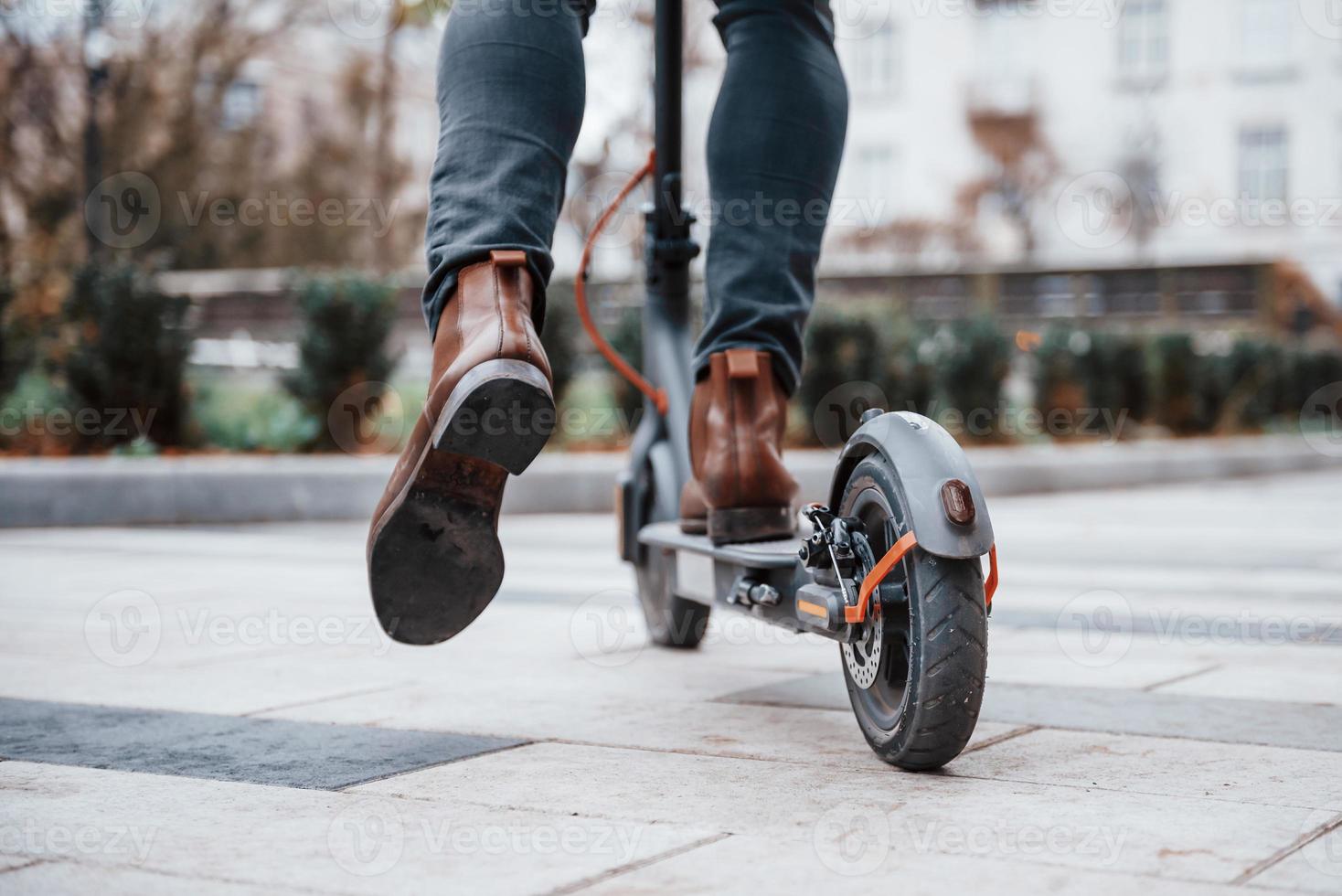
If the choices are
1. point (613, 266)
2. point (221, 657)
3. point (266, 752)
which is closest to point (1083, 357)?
point (221, 657)

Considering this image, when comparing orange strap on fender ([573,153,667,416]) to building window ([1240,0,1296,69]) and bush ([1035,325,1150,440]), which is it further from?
building window ([1240,0,1296,69])

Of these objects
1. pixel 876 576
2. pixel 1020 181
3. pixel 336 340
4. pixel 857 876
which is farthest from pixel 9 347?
pixel 1020 181

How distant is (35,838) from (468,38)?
1.31 metres

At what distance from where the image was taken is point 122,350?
8.33 metres

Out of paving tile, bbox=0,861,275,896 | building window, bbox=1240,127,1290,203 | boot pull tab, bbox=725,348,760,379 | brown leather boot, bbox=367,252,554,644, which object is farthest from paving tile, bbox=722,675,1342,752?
building window, bbox=1240,127,1290,203

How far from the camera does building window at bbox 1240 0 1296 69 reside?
106 ft

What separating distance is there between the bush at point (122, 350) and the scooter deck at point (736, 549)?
20.1ft

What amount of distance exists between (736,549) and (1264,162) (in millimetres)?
33683

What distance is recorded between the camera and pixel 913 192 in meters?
35.1

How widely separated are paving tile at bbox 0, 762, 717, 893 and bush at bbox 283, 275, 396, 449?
272 inches

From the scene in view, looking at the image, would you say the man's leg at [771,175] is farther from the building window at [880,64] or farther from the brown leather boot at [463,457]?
the building window at [880,64]

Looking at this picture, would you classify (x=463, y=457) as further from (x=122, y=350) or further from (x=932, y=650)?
(x=122, y=350)

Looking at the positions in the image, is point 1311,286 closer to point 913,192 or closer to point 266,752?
point 913,192

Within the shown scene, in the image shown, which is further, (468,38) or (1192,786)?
(468,38)
